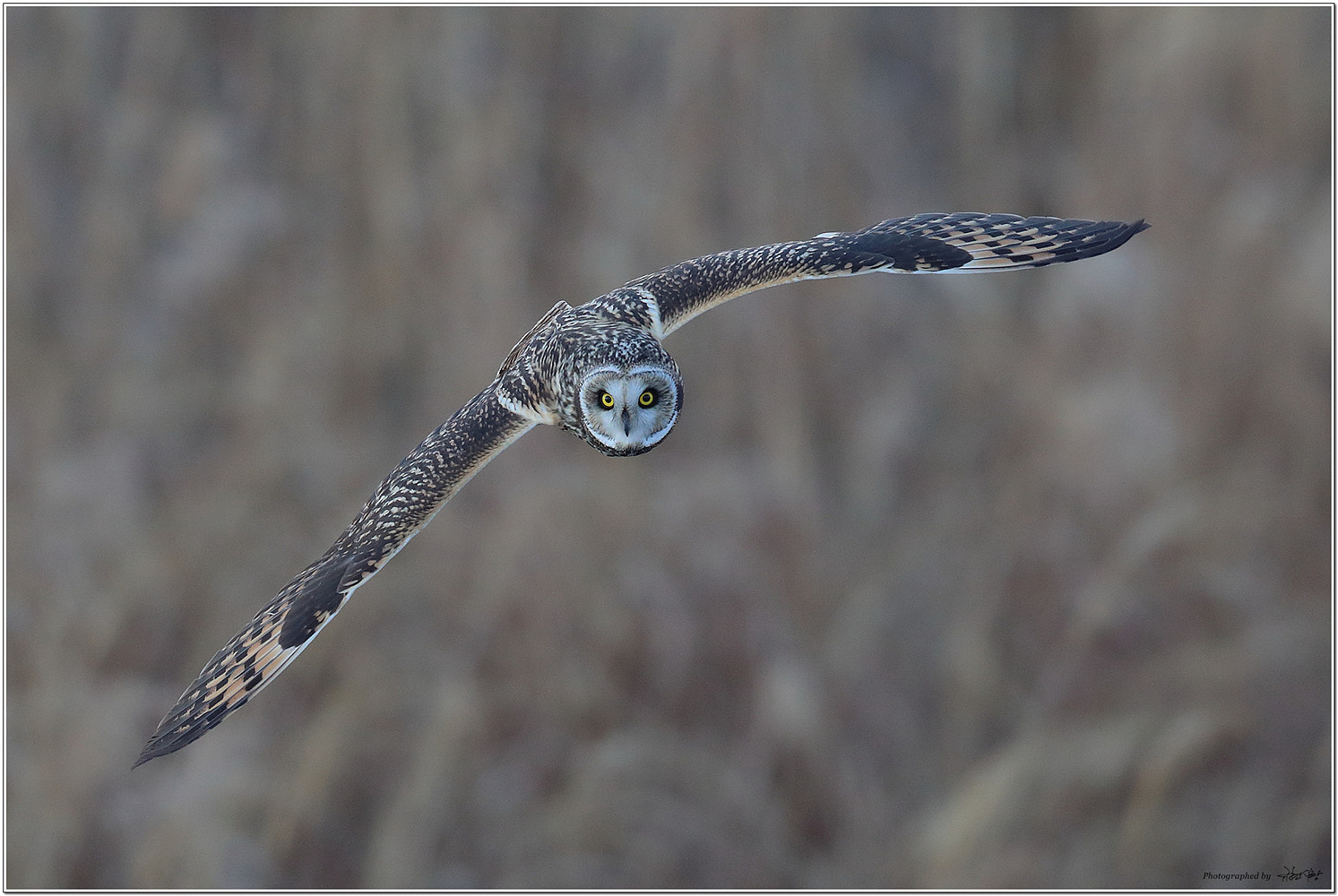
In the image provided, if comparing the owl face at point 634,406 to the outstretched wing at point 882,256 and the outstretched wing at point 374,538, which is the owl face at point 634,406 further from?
the outstretched wing at point 882,256

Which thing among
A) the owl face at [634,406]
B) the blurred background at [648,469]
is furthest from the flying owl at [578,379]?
the blurred background at [648,469]

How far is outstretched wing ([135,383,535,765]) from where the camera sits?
1.78m

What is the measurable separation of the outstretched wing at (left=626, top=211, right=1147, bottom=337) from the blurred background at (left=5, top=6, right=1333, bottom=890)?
550cm

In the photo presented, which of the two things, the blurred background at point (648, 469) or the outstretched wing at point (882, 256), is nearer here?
the outstretched wing at point (882, 256)

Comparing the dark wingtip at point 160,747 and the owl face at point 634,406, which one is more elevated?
the owl face at point 634,406

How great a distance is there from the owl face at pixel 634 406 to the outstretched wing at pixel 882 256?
416 mm

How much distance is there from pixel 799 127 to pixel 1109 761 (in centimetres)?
452

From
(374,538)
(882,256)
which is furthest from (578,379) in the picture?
(882,256)

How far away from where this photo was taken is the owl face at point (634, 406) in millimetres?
1418

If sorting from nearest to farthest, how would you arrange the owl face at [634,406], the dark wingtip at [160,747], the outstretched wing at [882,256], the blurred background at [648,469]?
the owl face at [634,406]
the dark wingtip at [160,747]
the outstretched wing at [882,256]
the blurred background at [648,469]

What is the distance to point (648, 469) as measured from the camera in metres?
8.08

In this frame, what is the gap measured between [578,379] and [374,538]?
50 cm

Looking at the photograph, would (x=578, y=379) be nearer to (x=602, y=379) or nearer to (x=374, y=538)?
(x=602, y=379)

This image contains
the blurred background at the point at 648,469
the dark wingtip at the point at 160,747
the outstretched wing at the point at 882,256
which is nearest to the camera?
the dark wingtip at the point at 160,747
